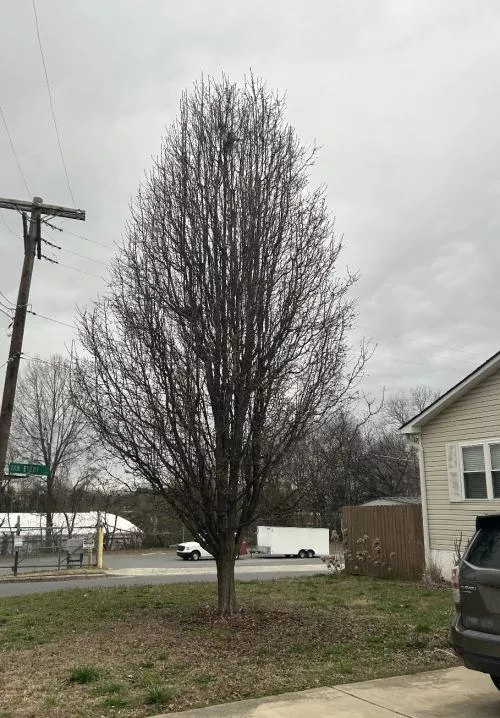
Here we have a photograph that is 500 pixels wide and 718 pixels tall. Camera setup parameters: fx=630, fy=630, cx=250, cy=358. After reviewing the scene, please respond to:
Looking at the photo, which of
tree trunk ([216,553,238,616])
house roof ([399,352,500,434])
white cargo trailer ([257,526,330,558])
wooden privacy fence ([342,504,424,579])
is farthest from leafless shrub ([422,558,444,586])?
white cargo trailer ([257,526,330,558])

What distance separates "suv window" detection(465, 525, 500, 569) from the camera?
5.03 metres

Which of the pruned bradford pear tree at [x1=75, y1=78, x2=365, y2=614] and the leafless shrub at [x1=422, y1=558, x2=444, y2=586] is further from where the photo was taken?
the leafless shrub at [x1=422, y1=558, x2=444, y2=586]

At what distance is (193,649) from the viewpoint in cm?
731

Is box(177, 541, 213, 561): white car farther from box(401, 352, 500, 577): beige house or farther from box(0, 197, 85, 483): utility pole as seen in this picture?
box(0, 197, 85, 483): utility pole

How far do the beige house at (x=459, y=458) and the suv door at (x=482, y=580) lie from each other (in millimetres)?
9376

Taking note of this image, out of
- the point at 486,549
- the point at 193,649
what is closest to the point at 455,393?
the point at 193,649

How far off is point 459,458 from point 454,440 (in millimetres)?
496

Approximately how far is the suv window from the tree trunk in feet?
14.9

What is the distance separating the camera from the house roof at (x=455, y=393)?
1414cm

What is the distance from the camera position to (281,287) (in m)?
9.09

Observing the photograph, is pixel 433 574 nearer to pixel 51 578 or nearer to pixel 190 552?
pixel 51 578

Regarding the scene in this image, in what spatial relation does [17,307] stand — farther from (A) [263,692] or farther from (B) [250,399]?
(A) [263,692]

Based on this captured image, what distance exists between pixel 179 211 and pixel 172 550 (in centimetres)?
4214

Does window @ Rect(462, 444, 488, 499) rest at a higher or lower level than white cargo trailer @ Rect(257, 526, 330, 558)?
higher
